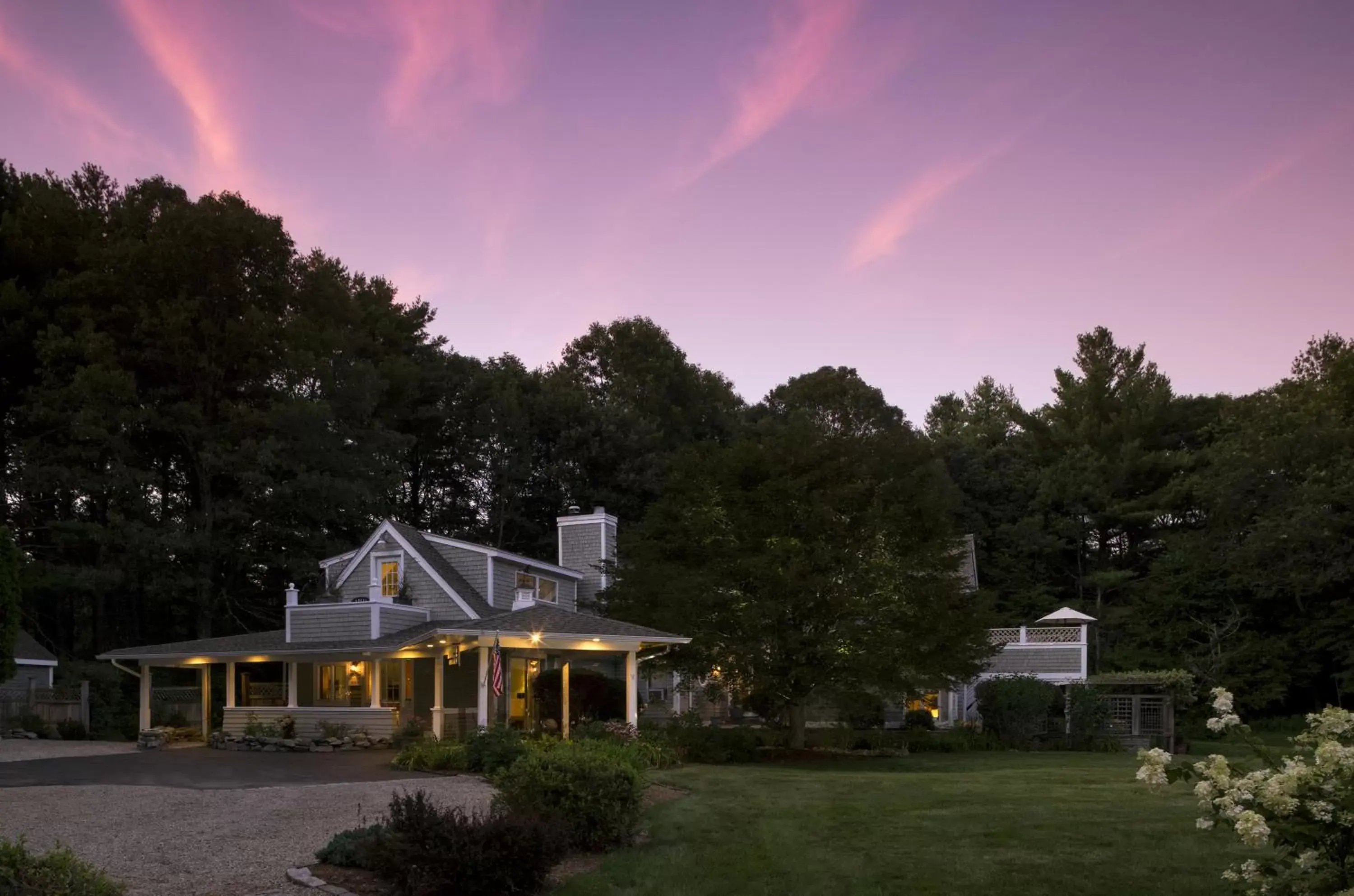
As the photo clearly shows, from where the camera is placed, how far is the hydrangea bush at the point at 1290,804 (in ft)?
17.5

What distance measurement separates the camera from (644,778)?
1257cm

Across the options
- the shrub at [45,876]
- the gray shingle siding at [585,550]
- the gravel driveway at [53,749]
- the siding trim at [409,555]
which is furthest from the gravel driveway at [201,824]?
the gray shingle siding at [585,550]

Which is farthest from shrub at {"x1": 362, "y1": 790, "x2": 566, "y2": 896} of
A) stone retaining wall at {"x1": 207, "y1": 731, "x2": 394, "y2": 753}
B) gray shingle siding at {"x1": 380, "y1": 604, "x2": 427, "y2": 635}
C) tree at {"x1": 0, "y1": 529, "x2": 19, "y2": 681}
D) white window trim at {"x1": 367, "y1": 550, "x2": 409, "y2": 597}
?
white window trim at {"x1": 367, "y1": 550, "x2": 409, "y2": 597}

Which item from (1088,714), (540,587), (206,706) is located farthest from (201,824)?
(1088,714)

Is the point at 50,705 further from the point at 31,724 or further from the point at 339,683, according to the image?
the point at 339,683

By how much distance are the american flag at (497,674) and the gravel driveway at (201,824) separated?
4346 millimetres

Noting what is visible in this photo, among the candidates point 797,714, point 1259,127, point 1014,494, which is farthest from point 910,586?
point 1014,494

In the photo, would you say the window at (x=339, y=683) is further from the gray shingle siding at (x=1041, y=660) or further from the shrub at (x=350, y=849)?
the gray shingle siding at (x=1041, y=660)

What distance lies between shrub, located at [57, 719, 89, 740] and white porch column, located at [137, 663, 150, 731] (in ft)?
11.3

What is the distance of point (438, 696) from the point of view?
962 inches

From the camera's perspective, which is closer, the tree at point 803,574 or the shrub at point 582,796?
the shrub at point 582,796

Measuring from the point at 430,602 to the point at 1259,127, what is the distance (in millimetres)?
22362

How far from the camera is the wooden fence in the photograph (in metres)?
29.9

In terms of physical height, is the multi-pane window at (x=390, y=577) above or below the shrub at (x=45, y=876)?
above
